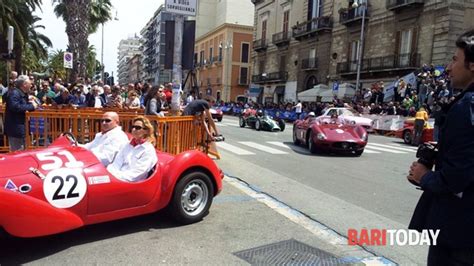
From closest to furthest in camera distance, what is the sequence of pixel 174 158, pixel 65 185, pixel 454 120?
pixel 454 120
pixel 65 185
pixel 174 158

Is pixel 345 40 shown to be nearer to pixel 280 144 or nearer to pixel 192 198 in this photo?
pixel 280 144

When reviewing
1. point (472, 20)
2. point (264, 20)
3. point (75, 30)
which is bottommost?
point (75, 30)

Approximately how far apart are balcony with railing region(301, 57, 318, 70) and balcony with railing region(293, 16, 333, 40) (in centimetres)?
239

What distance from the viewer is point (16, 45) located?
28031 millimetres

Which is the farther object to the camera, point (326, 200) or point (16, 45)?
point (16, 45)

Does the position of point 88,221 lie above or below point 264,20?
below

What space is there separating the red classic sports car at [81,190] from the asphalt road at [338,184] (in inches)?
68.9

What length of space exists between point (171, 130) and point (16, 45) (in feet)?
84.0

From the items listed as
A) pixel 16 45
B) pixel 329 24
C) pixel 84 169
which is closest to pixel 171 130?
pixel 84 169

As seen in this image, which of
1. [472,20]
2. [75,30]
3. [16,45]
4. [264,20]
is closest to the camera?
[75,30]

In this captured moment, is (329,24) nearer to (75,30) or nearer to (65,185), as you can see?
(75,30)

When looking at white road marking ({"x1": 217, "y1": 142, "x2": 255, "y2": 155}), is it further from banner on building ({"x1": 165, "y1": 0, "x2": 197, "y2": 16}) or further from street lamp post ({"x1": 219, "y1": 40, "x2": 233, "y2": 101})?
street lamp post ({"x1": 219, "y1": 40, "x2": 233, "y2": 101})

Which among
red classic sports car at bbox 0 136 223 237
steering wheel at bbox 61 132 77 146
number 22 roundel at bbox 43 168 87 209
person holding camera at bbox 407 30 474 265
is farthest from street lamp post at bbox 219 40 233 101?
person holding camera at bbox 407 30 474 265

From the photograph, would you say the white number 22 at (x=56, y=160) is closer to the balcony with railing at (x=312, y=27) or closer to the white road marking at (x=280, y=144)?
the white road marking at (x=280, y=144)
